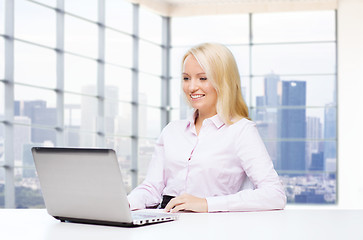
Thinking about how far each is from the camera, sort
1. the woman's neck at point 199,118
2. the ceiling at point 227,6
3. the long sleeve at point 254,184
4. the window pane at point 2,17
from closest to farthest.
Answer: the long sleeve at point 254,184 → the woman's neck at point 199,118 → the window pane at point 2,17 → the ceiling at point 227,6

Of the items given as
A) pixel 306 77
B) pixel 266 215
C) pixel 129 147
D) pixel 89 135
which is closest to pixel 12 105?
pixel 89 135

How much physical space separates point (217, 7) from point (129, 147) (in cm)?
314

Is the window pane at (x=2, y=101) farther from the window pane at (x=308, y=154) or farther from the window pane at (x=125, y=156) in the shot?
the window pane at (x=308, y=154)

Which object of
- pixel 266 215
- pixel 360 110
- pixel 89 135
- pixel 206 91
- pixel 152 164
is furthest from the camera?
pixel 360 110

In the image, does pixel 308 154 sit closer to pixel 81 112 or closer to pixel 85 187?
pixel 81 112

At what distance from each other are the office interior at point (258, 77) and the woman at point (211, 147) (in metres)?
7.20

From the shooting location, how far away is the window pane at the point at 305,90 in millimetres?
11133

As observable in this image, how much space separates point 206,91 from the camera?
246cm

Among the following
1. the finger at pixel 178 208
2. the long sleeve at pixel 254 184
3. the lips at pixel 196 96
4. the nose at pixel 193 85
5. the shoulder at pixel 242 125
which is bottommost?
the finger at pixel 178 208

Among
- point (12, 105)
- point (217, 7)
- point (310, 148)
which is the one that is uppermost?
point (217, 7)

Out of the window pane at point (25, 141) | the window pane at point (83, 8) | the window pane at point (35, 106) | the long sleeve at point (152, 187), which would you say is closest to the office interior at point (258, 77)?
the window pane at point (83, 8)

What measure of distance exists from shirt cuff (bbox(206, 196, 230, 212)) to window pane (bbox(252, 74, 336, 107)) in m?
9.25

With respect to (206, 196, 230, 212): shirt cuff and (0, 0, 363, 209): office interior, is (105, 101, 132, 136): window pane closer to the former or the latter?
(0, 0, 363, 209): office interior

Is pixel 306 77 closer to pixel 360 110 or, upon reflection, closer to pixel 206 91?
pixel 360 110
